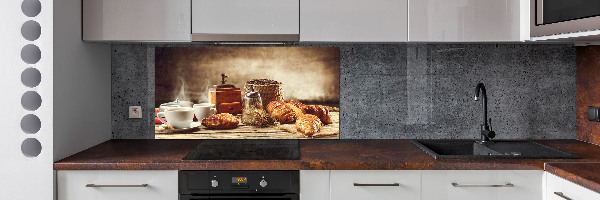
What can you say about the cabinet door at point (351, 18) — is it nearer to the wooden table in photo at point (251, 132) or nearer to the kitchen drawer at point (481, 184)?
the wooden table in photo at point (251, 132)

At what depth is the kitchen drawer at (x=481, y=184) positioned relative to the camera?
1975 mm

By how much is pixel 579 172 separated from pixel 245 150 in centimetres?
138

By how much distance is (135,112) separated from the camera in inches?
105

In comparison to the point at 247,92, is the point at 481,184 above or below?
below

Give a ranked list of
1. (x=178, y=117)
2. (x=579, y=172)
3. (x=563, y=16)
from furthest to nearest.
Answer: (x=178, y=117) < (x=563, y=16) < (x=579, y=172)

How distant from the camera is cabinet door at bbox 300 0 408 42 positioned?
2.25 meters

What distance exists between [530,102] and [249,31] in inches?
63.1

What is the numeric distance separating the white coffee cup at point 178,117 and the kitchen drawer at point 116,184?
0.67m
